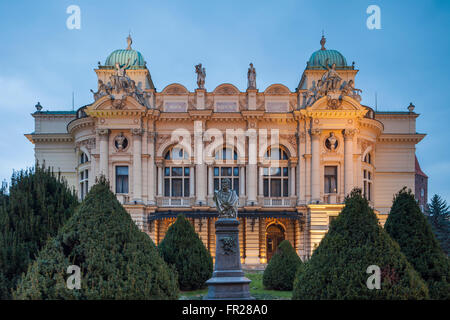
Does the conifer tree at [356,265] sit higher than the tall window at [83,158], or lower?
lower

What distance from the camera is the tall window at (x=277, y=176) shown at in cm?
4262

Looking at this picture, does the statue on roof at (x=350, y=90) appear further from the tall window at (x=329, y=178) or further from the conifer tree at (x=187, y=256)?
the conifer tree at (x=187, y=256)

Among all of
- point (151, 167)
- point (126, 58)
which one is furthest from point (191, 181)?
point (126, 58)

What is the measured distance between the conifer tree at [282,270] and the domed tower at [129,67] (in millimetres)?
24227

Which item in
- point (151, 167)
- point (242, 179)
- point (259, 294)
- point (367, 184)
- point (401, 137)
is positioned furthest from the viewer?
point (401, 137)

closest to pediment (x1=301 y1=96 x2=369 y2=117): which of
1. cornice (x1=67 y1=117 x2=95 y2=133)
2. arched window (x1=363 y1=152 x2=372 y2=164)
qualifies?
arched window (x1=363 y1=152 x2=372 y2=164)

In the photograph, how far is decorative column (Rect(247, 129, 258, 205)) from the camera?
135ft

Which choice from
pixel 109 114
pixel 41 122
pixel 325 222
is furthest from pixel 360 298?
pixel 41 122

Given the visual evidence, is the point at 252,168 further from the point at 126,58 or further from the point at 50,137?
the point at 50,137

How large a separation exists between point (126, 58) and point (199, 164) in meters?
→ 13.1

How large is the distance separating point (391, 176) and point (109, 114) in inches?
→ 1019

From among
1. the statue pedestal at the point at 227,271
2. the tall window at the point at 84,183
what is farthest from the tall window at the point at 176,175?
the statue pedestal at the point at 227,271

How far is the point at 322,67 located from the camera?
44531mm

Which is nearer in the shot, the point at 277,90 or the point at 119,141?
the point at 119,141
